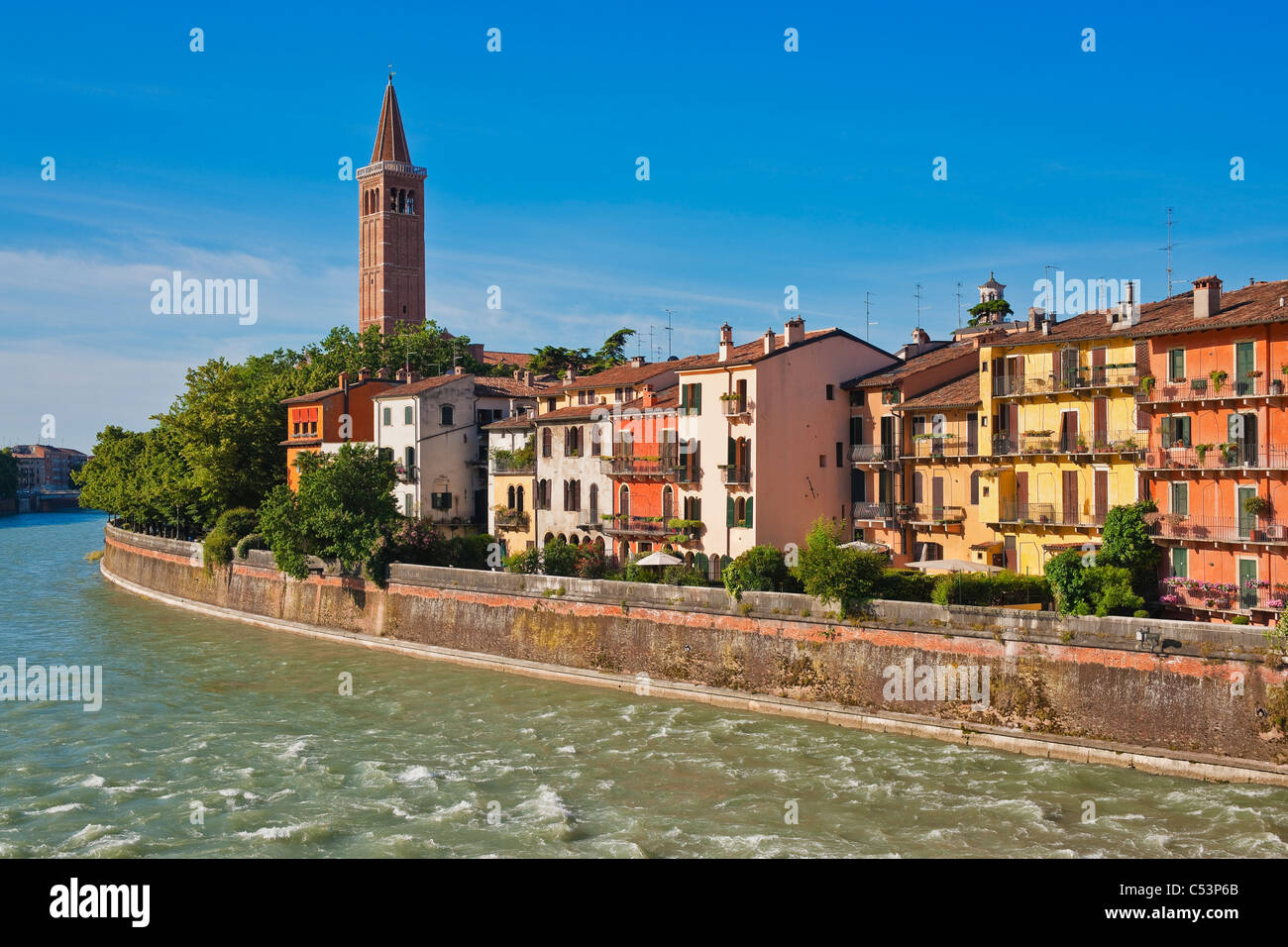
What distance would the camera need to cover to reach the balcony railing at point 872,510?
40.9 metres

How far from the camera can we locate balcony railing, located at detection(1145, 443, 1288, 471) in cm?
2809

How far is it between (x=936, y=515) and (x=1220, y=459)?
10.9 metres

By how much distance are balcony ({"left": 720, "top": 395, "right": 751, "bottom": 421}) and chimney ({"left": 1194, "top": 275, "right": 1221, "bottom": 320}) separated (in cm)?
1507

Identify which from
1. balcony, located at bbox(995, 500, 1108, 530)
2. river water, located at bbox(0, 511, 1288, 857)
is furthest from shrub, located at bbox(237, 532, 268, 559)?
balcony, located at bbox(995, 500, 1108, 530)

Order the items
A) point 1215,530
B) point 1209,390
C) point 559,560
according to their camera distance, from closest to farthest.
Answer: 1. point 1215,530
2. point 1209,390
3. point 559,560

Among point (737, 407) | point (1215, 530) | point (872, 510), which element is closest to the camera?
point (1215, 530)

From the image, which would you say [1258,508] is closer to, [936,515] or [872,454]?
[936,515]

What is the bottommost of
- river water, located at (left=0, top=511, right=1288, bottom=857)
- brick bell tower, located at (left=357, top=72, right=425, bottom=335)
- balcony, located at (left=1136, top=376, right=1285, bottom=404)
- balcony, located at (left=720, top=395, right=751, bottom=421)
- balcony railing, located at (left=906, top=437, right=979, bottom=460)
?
river water, located at (left=0, top=511, right=1288, bottom=857)

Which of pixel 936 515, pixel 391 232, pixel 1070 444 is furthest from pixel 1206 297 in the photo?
pixel 391 232

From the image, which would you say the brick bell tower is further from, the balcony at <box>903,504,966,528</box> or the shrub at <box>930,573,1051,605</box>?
the shrub at <box>930,573,1051,605</box>

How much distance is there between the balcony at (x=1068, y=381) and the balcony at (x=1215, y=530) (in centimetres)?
449

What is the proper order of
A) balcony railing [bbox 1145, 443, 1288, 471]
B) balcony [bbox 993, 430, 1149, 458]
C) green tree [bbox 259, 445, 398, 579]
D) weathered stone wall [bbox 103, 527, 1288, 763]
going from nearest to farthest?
weathered stone wall [bbox 103, 527, 1288, 763]
balcony railing [bbox 1145, 443, 1288, 471]
balcony [bbox 993, 430, 1149, 458]
green tree [bbox 259, 445, 398, 579]

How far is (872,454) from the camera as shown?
41.9m
